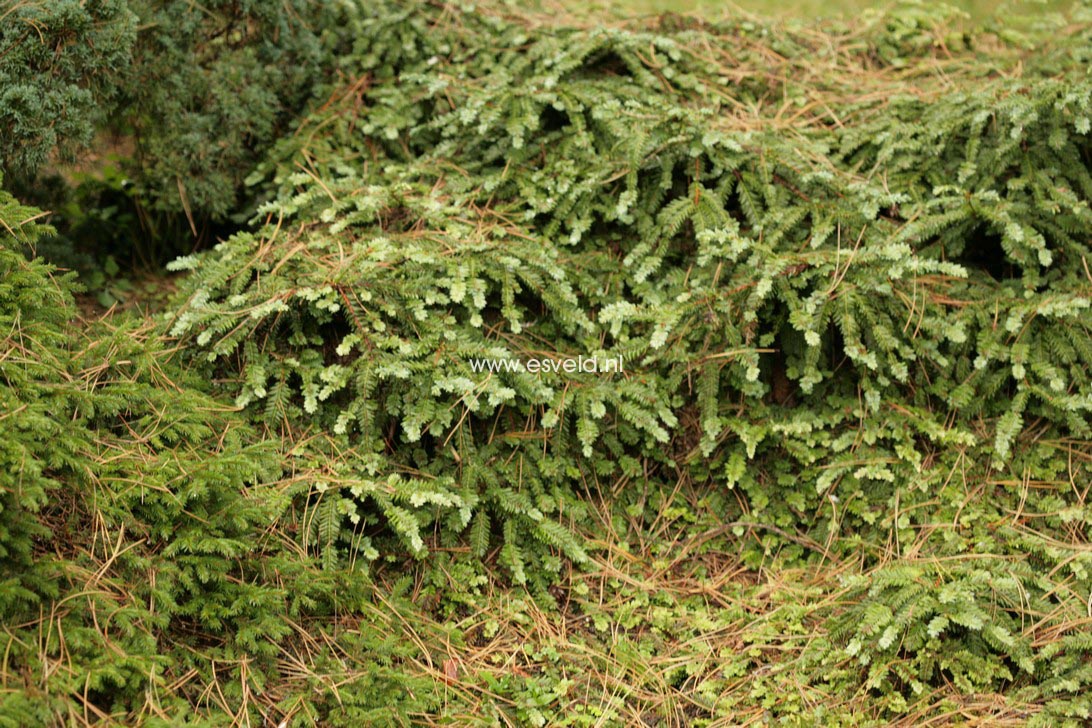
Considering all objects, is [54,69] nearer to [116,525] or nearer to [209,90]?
[209,90]

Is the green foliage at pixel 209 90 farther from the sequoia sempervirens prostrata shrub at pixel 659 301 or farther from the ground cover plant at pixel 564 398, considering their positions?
the sequoia sempervirens prostrata shrub at pixel 659 301

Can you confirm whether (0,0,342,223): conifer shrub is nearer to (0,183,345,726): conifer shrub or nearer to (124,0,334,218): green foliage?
(124,0,334,218): green foliage

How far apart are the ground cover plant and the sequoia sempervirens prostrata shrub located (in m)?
0.02

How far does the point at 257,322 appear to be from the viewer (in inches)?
131

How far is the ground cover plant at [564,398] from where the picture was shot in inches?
105

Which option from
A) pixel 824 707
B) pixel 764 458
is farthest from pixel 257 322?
pixel 824 707

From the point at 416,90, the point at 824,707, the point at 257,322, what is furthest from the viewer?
the point at 416,90

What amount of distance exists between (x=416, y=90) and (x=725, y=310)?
1.86 meters

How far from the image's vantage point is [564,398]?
347 centimetres

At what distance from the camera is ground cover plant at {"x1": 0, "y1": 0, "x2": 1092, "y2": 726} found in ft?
8.77

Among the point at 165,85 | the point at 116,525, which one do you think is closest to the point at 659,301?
the point at 116,525

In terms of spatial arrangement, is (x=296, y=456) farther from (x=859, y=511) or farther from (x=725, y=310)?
(x=859, y=511)

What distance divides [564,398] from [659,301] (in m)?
0.56

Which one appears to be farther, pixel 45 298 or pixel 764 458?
pixel 764 458
